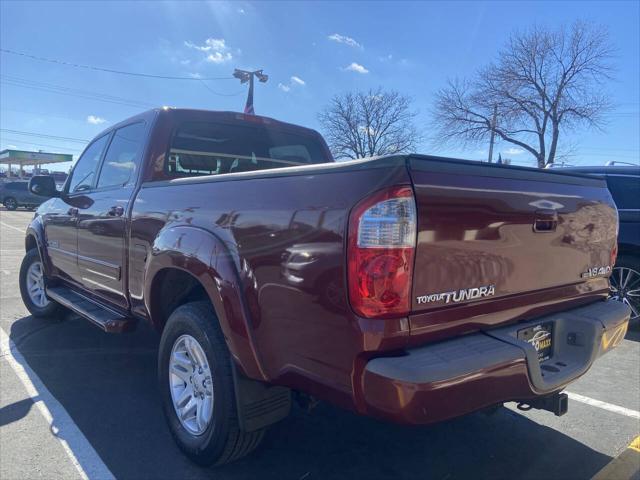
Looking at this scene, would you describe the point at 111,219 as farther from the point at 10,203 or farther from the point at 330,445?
the point at 10,203

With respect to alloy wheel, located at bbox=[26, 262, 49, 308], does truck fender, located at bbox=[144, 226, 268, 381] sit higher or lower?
higher

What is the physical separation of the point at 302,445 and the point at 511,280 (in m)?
1.61

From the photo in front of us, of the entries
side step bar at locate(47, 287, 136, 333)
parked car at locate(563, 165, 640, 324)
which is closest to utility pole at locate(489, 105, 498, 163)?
parked car at locate(563, 165, 640, 324)

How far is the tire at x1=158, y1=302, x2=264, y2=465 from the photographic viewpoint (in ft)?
7.92

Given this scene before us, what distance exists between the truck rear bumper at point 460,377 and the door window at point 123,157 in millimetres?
2499

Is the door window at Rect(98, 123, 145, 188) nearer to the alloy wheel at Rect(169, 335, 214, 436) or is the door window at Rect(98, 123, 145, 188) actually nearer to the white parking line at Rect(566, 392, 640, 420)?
the alloy wheel at Rect(169, 335, 214, 436)

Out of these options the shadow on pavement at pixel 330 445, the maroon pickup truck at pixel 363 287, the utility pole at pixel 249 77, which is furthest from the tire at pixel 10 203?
the maroon pickup truck at pixel 363 287

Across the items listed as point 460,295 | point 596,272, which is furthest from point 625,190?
point 460,295

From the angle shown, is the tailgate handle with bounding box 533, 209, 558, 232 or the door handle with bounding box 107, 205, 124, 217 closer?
the tailgate handle with bounding box 533, 209, 558, 232

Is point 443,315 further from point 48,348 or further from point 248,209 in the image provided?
point 48,348

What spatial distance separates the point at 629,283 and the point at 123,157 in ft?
17.9

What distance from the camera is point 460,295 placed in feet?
6.66

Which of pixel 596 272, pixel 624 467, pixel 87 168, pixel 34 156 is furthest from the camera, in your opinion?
pixel 34 156

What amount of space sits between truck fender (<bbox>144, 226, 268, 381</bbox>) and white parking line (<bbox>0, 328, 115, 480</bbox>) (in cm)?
108
